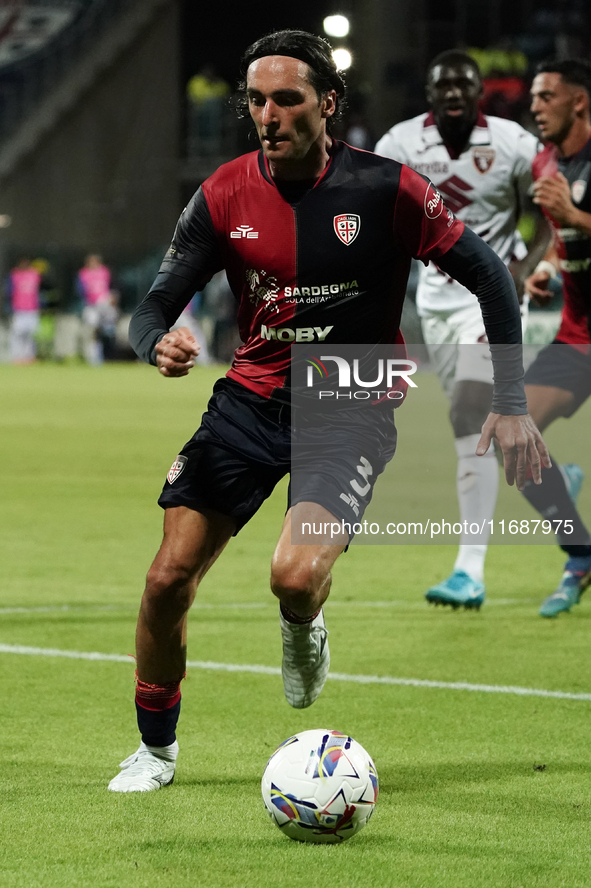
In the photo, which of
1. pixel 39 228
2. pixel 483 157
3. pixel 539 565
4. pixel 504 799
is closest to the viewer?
pixel 504 799

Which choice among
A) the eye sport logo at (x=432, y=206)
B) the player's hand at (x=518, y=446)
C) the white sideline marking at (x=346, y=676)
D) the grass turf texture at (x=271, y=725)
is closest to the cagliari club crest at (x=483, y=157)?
the grass turf texture at (x=271, y=725)

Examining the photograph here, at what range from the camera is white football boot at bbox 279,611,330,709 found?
4160 mm

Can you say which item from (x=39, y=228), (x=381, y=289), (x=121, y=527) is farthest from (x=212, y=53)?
(x=381, y=289)

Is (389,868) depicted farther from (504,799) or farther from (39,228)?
(39,228)

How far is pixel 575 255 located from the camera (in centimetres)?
705

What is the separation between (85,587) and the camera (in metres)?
7.38

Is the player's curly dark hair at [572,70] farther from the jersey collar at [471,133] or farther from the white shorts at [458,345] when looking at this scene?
the white shorts at [458,345]

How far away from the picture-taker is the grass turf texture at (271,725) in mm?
3439

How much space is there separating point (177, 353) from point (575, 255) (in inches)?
152

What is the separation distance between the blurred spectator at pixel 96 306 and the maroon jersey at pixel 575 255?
25115 mm

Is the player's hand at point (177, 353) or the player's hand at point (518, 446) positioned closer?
the player's hand at point (177, 353)

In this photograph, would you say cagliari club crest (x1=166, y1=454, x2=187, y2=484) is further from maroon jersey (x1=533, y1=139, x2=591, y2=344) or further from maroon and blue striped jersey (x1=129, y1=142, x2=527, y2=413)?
maroon jersey (x1=533, y1=139, x2=591, y2=344)

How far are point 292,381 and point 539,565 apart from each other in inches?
176

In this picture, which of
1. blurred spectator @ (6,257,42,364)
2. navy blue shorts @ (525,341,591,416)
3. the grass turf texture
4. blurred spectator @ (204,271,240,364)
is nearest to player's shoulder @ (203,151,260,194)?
the grass turf texture
